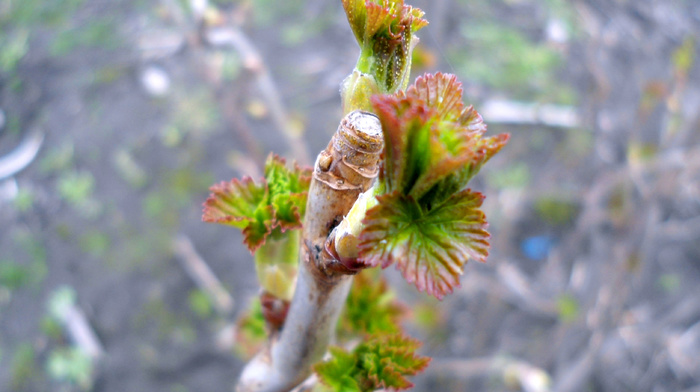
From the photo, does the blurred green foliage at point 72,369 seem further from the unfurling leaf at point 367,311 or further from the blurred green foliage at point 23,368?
the unfurling leaf at point 367,311

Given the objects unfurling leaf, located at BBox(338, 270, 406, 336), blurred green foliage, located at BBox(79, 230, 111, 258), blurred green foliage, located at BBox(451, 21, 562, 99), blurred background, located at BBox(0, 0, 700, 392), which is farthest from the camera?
blurred green foliage, located at BBox(79, 230, 111, 258)

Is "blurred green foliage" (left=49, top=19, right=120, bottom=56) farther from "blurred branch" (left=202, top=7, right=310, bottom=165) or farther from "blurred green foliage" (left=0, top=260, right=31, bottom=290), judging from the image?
"blurred branch" (left=202, top=7, right=310, bottom=165)

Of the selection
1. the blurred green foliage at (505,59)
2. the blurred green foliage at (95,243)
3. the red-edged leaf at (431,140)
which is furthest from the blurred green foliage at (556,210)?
the red-edged leaf at (431,140)

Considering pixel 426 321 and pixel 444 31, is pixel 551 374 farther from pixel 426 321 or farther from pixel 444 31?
pixel 444 31

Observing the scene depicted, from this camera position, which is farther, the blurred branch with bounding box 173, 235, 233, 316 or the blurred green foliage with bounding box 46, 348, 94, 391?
the blurred branch with bounding box 173, 235, 233, 316

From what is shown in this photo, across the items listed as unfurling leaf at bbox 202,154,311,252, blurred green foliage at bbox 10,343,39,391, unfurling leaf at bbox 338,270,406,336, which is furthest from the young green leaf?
blurred green foliage at bbox 10,343,39,391

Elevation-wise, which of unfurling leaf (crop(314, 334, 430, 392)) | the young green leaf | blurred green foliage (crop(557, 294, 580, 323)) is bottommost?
unfurling leaf (crop(314, 334, 430, 392))
